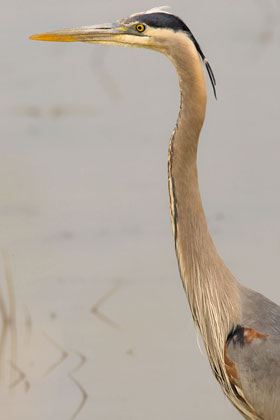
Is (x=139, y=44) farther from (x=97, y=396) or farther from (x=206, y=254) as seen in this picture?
(x=97, y=396)

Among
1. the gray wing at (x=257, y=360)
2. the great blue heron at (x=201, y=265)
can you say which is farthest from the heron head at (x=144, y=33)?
the gray wing at (x=257, y=360)

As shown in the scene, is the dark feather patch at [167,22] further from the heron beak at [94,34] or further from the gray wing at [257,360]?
the gray wing at [257,360]

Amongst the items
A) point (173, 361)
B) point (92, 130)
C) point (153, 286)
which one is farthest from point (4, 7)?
point (173, 361)

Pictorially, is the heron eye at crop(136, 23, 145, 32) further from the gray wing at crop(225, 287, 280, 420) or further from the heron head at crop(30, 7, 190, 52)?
the gray wing at crop(225, 287, 280, 420)

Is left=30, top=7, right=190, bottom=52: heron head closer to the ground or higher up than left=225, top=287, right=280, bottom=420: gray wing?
higher up

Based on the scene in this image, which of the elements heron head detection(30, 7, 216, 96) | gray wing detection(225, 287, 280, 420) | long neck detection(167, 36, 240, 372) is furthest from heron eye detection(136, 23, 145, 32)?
gray wing detection(225, 287, 280, 420)

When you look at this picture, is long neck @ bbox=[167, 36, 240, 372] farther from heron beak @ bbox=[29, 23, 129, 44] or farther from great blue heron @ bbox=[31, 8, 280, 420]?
heron beak @ bbox=[29, 23, 129, 44]

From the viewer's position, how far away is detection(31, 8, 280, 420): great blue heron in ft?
10.4

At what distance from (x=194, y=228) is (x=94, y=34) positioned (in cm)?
79

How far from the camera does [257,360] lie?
330 centimetres

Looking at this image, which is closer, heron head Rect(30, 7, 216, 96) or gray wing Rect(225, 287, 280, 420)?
heron head Rect(30, 7, 216, 96)

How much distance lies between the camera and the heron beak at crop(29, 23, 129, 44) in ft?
11.0

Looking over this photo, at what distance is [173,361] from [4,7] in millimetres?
4370

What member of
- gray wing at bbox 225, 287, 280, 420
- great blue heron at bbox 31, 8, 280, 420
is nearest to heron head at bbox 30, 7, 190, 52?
great blue heron at bbox 31, 8, 280, 420
